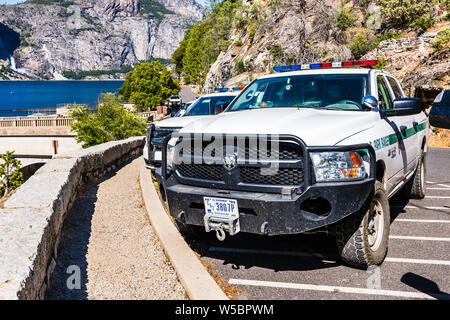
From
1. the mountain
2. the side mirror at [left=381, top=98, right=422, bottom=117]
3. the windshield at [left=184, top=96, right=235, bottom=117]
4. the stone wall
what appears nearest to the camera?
the stone wall

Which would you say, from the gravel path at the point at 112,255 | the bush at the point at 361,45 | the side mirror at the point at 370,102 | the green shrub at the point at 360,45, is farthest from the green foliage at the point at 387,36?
the side mirror at the point at 370,102

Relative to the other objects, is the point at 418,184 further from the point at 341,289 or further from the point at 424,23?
the point at 424,23

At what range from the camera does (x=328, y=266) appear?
15.6ft

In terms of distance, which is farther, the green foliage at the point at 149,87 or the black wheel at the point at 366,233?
the green foliage at the point at 149,87

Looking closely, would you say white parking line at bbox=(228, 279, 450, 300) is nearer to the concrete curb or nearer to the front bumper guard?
the concrete curb

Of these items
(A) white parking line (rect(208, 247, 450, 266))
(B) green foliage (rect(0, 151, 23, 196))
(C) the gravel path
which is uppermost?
(B) green foliage (rect(0, 151, 23, 196))

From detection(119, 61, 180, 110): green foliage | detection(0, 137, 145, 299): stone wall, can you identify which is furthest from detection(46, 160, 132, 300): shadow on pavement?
detection(119, 61, 180, 110): green foliage

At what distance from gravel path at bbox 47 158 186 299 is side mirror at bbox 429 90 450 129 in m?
2.82

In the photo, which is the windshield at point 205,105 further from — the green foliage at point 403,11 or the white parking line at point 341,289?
the green foliage at point 403,11

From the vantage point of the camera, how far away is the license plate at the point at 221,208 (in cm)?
418

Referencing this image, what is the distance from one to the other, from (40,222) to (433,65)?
2284 centimetres

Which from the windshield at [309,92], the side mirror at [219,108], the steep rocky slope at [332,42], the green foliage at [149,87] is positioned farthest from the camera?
the green foliage at [149,87]

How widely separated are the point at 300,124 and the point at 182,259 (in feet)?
6.10

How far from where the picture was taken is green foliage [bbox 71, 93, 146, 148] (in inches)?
632
